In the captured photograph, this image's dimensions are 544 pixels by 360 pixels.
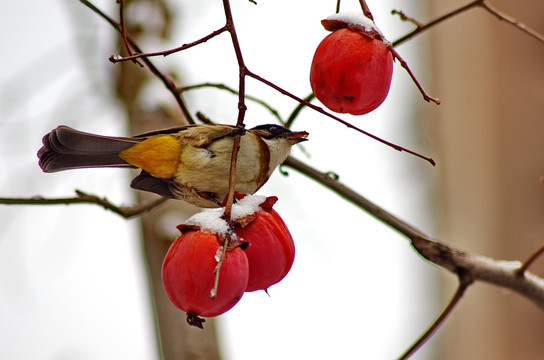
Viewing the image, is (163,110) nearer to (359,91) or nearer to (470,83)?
(359,91)

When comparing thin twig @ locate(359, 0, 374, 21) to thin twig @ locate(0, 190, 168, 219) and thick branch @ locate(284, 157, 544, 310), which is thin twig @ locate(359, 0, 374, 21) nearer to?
thick branch @ locate(284, 157, 544, 310)

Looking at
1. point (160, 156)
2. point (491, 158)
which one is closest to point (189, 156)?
point (160, 156)

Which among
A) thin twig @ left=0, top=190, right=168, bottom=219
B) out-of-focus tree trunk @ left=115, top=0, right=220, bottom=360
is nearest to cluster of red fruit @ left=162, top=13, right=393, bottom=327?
thin twig @ left=0, top=190, right=168, bottom=219

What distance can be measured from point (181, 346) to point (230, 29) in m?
1.04

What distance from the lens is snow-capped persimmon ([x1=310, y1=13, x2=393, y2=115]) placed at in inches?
28.7

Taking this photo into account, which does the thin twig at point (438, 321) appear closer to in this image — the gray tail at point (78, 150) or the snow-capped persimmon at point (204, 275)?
the snow-capped persimmon at point (204, 275)

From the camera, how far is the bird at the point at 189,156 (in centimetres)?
96

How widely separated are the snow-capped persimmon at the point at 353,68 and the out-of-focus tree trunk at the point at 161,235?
31.8 inches

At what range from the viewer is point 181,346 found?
153 cm

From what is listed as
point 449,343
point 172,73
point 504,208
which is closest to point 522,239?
point 504,208

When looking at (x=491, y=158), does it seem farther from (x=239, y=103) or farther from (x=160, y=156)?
(x=239, y=103)

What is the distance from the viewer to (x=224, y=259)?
66 centimetres

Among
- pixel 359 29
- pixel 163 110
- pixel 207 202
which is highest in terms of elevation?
pixel 163 110

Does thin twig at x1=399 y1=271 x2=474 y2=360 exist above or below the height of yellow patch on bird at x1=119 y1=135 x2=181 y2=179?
below
